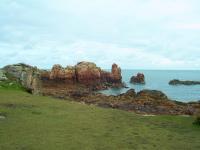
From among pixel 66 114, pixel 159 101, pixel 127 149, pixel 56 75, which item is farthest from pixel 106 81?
pixel 127 149

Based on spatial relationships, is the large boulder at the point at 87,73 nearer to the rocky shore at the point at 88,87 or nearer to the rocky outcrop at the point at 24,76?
the rocky shore at the point at 88,87

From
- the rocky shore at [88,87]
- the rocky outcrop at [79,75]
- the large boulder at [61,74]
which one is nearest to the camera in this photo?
the rocky shore at [88,87]

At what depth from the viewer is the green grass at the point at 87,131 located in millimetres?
→ 13656

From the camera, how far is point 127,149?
1320 centimetres

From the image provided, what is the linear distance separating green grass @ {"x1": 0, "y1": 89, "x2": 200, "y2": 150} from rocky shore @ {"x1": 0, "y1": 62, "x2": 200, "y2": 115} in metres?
14.1

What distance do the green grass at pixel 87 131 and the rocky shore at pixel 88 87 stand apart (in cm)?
1415

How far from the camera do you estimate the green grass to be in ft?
44.8

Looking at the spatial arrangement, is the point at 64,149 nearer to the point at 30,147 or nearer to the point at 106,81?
the point at 30,147

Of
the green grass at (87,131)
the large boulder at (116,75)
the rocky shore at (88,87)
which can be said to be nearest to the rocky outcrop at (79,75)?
the rocky shore at (88,87)

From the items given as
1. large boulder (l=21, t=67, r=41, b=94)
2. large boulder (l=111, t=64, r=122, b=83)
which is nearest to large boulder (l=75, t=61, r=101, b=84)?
large boulder (l=111, t=64, r=122, b=83)

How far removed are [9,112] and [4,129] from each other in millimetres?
4834

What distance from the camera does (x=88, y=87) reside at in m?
87.9

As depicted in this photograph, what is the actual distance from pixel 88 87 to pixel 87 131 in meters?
71.6

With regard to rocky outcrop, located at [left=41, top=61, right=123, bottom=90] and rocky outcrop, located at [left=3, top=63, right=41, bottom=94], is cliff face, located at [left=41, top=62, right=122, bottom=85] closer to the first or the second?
rocky outcrop, located at [left=41, top=61, right=123, bottom=90]
